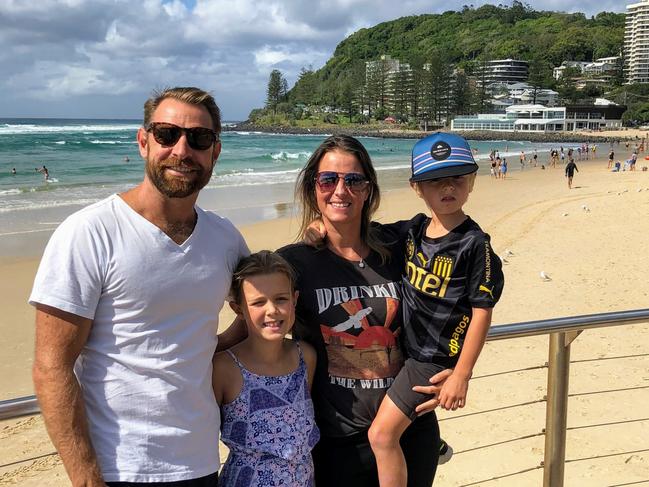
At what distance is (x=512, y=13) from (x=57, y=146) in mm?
157538

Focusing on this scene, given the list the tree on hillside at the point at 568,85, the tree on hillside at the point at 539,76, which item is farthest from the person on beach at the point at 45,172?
the tree on hillside at the point at 539,76

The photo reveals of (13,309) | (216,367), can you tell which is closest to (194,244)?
(216,367)

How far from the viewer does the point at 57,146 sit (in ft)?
163

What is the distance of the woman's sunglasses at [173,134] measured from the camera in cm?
174

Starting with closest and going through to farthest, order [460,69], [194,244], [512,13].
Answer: [194,244] < [460,69] < [512,13]

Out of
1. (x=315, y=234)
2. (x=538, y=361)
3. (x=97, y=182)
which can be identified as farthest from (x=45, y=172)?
(x=315, y=234)

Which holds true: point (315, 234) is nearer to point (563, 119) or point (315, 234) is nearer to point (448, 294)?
point (448, 294)

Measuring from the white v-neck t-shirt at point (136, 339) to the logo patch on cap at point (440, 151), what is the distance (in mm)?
1018

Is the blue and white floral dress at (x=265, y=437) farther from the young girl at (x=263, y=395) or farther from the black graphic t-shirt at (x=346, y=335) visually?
the black graphic t-shirt at (x=346, y=335)

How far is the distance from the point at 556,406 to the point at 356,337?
97cm

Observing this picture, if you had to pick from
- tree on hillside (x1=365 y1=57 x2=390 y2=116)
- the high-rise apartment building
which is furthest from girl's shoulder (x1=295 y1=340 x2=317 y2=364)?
the high-rise apartment building

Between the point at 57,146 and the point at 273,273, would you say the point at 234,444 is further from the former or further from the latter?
the point at 57,146

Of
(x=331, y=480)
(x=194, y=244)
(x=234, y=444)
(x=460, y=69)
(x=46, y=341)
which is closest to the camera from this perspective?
(x=46, y=341)

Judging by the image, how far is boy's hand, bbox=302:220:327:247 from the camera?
2.11 metres
